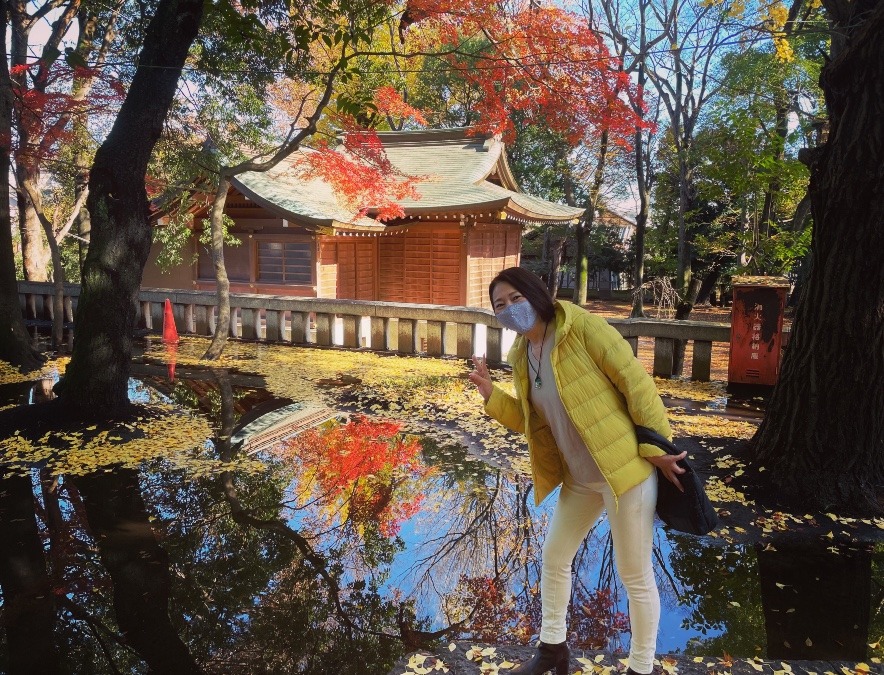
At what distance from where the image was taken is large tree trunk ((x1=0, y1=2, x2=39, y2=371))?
8352mm

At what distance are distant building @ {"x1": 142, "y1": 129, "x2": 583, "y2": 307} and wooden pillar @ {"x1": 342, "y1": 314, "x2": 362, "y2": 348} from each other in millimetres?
3607

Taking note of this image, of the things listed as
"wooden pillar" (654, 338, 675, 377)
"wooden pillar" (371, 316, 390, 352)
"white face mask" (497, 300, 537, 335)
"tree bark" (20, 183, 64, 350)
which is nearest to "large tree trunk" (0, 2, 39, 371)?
"tree bark" (20, 183, 64, 350)

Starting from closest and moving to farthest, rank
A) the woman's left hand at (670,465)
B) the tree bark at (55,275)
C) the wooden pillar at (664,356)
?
the woman's left hand at (670,465) → the wooden pillar at (664,356) → the tree bark at (55,275)

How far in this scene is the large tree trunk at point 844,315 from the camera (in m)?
4.36

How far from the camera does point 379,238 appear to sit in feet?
58.9

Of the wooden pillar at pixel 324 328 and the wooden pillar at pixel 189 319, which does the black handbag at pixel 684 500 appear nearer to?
the wooden pillar at pixel 324 328

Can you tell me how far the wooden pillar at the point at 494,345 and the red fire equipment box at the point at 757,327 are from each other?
3.17 m

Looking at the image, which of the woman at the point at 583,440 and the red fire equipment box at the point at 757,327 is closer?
the woman at the point at 583,440

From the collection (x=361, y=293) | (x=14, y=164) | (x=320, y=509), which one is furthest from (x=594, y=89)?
(x=14, y=164)

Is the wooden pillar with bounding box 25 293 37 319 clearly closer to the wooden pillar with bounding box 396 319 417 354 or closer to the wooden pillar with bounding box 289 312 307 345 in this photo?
the wooden pillar with bounding box 289 312 307 345

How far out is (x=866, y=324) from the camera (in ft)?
14.5

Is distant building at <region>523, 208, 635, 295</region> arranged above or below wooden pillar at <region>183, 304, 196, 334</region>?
above

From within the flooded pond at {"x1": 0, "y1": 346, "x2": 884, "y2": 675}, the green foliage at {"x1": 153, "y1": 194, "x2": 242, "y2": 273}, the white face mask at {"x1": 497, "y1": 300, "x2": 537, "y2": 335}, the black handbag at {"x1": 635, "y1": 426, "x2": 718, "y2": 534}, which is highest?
the green foliage at {"x1": 153, "y1": 194, "x2": 242, "y2": 273}

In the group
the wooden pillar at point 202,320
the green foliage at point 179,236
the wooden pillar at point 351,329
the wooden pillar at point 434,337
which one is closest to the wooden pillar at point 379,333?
the wooden pillar at point 351,329
